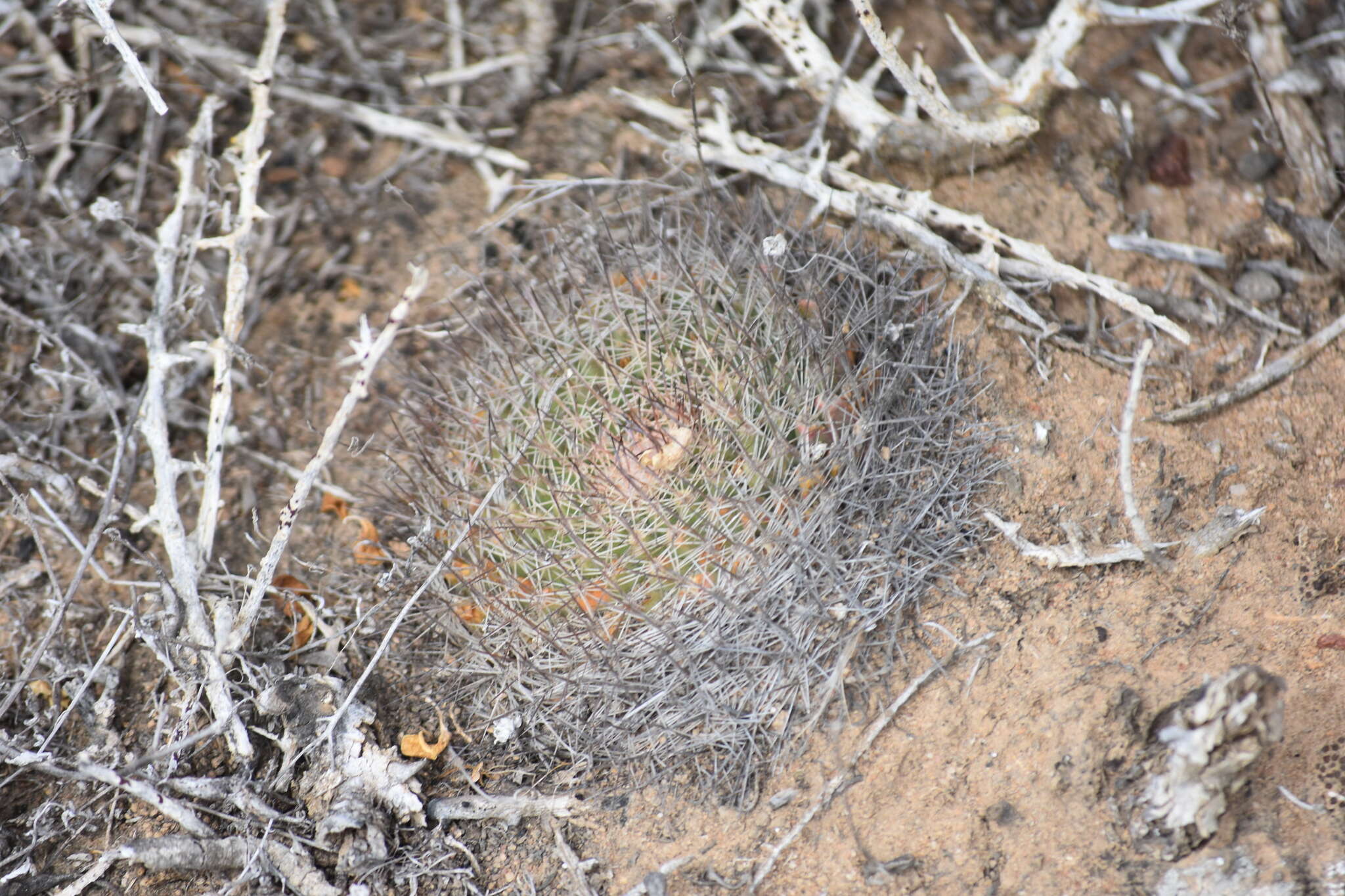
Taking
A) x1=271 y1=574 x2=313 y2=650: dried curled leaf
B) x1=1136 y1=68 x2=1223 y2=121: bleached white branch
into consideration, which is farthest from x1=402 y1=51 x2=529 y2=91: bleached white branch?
x1=1136 y1=68 x2=1223 y2=121: bleached white branch

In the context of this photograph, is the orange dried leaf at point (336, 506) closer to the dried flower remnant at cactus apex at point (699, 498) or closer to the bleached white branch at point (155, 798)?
the dried flower remnant at cactus apex at point (699, 498)

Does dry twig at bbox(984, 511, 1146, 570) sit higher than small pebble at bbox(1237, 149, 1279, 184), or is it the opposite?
small pebble at bbox(1237, 149, 1279, 184)

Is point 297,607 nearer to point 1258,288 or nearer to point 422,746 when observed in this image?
point 422,746

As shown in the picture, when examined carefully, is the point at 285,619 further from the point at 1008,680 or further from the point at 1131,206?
the point at 1131,206

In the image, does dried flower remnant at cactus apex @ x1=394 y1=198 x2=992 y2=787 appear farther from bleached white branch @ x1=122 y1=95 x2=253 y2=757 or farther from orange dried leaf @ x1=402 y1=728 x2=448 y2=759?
bleached white branch @ x1=122 y1=95 x2=253 y2=757

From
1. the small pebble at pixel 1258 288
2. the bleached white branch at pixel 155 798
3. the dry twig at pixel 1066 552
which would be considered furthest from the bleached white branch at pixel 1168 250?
the bleached white branch at pixel 155 798

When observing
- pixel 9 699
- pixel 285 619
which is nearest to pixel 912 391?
pixel 285 619

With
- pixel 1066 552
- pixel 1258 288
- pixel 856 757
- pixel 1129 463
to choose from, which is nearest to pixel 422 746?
pixel 856 757
